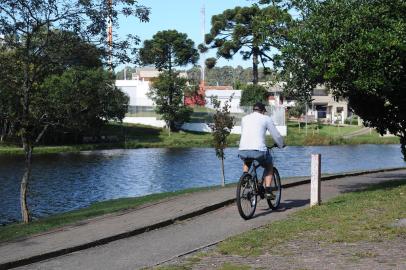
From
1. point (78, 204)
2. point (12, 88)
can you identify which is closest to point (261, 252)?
point (12, 88)

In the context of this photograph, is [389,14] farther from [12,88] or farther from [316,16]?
[12,88]

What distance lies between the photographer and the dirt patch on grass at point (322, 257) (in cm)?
603

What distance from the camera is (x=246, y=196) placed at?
9.18 metres

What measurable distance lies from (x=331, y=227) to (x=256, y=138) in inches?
76.5

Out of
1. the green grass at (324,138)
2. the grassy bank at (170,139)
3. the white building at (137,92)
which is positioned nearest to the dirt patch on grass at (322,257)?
the grassy bank at (170,139)

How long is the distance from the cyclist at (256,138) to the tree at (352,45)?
204 centimetres

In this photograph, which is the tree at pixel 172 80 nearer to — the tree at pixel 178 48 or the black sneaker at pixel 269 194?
the tree at pixel 178 48

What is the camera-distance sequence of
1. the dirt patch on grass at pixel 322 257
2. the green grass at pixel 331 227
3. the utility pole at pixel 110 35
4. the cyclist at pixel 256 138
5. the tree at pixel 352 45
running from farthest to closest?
the utility pole at pixel 110 35 → the tree at pixel 352 45 → the cyclist at pixel 256 138 → the green grass at pixel 331 227 → the dirt patch on grass at pixel 322 257

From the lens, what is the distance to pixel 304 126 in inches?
3246

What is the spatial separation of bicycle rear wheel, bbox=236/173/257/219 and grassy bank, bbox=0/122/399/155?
46292mm

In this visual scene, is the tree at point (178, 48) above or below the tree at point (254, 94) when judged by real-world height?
above

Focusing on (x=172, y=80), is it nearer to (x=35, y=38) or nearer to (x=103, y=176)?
(x=103, y=176)

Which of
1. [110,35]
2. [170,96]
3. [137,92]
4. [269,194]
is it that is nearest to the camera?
[269,194]

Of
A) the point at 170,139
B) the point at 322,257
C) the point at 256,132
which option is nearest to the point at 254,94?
the point at 170,139
